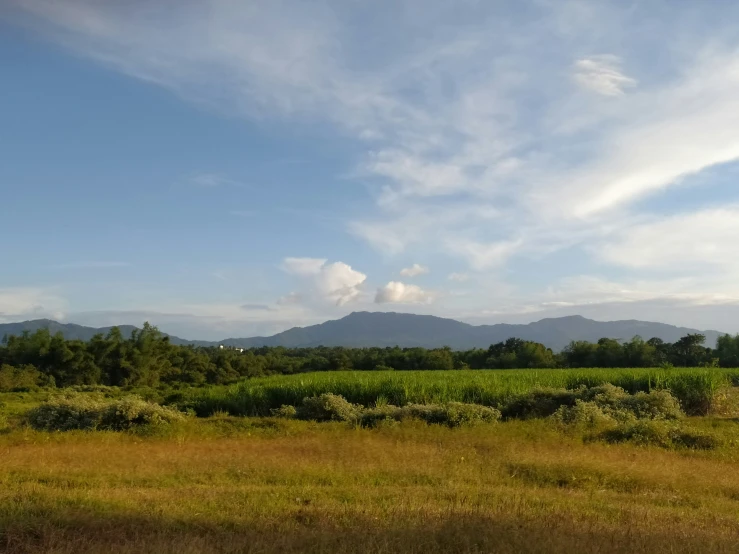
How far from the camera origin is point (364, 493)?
9.13 metres

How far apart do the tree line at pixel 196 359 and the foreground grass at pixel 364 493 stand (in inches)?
1408

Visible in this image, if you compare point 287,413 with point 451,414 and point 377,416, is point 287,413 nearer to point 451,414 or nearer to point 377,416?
point 377,416

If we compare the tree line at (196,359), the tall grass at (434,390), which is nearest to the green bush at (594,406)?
the tall grass at (434,390)

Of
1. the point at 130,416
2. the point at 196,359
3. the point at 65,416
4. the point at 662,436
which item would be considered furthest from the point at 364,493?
the point at 196,359

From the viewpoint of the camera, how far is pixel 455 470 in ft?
37.0

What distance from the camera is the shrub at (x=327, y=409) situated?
69.3ft

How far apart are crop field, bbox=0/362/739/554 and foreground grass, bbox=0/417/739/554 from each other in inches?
1.4

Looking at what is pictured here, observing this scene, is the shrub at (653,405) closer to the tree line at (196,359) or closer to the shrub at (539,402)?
the shrub at (539,402)

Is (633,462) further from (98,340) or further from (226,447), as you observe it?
(98,340)

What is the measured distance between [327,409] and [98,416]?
24.4ft

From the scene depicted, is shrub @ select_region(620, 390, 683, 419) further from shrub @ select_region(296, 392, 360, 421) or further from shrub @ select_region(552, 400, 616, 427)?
shrub @ select_region(296, 392, 360, 421)

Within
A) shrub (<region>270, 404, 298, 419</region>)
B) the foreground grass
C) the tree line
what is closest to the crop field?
the foreground grass

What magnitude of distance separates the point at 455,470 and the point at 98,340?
5188 centimetres

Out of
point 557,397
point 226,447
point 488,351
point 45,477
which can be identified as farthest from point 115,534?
point 488,351
